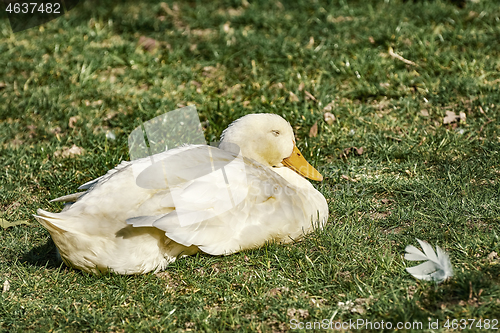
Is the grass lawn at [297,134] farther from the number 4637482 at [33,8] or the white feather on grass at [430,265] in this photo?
the number 4637482 at [33,8]

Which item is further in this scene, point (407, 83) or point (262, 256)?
point (407, 83)

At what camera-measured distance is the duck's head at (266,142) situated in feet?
12.9

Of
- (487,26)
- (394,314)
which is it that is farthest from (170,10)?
(394,314)

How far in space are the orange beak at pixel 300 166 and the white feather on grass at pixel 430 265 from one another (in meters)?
1.15

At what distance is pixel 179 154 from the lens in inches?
137

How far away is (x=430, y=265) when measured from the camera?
2.99 meters

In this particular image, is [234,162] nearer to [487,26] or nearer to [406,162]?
[406,162]

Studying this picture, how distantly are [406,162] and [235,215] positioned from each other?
1.87m

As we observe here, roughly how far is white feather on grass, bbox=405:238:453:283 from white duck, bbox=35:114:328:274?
720 millimetres

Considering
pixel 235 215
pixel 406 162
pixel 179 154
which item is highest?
pixel 179 154

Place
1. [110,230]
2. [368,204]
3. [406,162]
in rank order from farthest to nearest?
1. [406,162]
2. [368,204]
3. [110,230]
